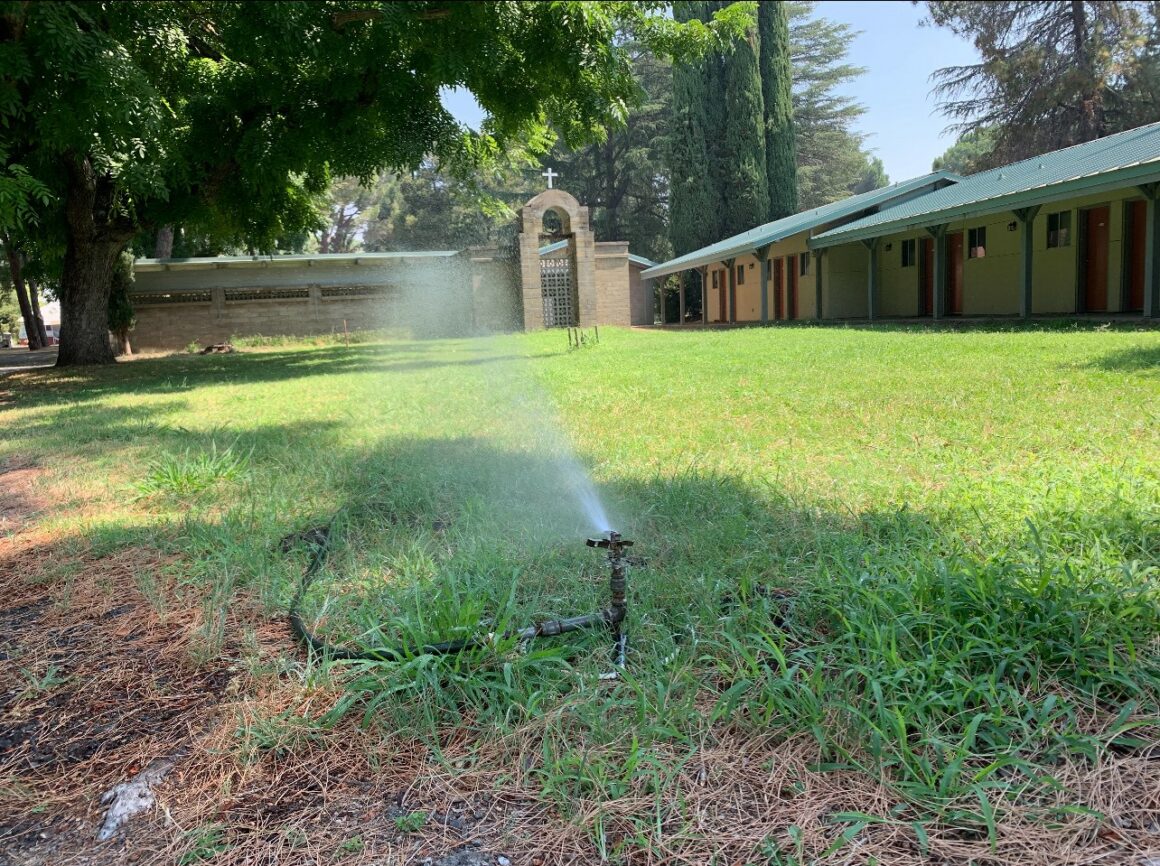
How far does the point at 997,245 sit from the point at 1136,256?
10.1 feet

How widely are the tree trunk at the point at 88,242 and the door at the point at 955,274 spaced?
16.7 meters

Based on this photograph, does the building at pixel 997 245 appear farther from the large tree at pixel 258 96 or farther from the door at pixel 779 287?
the large tree at pixel 258 96

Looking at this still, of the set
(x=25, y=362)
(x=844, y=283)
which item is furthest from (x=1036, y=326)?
(x=25, y=362)

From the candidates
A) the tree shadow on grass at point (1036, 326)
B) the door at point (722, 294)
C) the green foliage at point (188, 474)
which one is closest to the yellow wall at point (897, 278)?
the tree shadow on grass at point (1036, 326)

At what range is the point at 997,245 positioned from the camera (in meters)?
15.9

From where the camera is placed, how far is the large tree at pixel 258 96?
Result: 24.6 feet

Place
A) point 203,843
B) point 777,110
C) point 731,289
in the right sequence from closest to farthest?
point 203,843 < point 731,289 < point 777,110

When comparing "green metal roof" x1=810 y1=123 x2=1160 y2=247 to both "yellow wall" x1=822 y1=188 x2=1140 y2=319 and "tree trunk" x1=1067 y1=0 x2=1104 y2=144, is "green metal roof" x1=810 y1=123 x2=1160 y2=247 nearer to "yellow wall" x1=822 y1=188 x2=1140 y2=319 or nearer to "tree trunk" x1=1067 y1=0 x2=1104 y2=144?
"yellow wall" x1=822 y1=188 x2=1140 y2=319

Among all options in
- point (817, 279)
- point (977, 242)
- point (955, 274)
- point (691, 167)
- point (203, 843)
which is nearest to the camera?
point (203, 843)

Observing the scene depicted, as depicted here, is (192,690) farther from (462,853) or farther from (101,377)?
(101,377)

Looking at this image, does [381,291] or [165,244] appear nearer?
[165,244]

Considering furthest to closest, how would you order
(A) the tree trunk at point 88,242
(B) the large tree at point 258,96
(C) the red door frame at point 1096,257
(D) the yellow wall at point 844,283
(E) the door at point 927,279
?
(D) the yellow wall at point 844,283
(E) the door at point 927,279
(C) the red door frame at point 1096,257
(A) the tree trunk at point 88,242
(B) the large tree at point 258,96

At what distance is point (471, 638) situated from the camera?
2104 mm

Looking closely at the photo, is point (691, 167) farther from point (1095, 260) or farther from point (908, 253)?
point (1095, 260)
